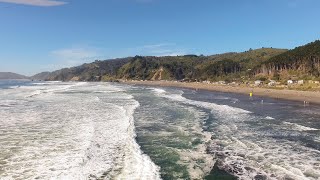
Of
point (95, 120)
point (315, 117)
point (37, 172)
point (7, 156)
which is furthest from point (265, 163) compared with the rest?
point (315, 117)

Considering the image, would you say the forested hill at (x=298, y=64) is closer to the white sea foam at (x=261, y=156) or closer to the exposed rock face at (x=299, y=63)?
the exposed rock face at (x=299, y=63)

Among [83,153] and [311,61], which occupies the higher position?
[311,61]

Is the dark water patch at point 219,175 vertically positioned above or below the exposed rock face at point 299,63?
below

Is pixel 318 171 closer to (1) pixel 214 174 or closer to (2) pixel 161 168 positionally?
(1) pixel 214 174

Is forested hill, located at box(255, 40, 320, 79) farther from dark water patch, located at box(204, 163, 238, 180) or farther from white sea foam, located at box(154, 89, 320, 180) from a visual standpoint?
dark water patch, located at box(204, 163, 238, 180)

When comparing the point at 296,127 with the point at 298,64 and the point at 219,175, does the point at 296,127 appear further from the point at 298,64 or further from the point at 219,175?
the point at 298,64

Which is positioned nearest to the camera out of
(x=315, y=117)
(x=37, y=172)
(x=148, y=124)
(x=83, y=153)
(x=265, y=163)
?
(x=37, y=172)

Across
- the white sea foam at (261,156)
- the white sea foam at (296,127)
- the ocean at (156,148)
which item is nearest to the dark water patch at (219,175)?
the ocean at (156,148)

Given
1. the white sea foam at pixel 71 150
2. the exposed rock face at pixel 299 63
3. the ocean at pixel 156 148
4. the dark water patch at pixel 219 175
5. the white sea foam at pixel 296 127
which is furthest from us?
the exposed rock face at pixel 299 63
